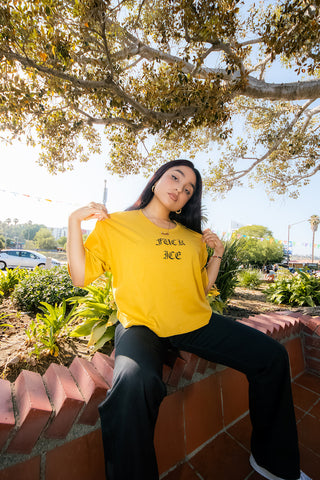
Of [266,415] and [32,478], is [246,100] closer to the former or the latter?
[266,415]

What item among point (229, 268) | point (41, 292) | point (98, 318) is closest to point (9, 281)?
point (41, 292)

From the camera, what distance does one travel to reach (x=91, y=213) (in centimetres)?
133

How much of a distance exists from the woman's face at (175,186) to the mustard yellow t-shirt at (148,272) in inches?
8.8

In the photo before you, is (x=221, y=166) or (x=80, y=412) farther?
(x=221, y=166)

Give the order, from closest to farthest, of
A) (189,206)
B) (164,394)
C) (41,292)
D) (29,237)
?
(164,394) < (189,206) < (41,292) < (29,237)

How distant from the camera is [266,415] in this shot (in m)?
1.21

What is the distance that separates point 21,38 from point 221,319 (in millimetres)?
3782

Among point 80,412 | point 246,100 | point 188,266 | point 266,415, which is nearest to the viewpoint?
point 80,412

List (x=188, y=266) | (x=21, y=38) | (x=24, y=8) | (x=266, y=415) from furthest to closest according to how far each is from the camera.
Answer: (x=21, y=38), (x=24, y=8), (x=188, y=266), (x=266, y=415)


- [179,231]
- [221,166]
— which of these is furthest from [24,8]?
[221,166]

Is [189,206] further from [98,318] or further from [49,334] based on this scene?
[49,334]

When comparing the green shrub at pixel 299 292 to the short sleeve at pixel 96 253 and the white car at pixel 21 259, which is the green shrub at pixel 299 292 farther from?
the white car at pixel 21 259

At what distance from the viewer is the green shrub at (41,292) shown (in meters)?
3.52

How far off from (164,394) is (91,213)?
932 millimetres
